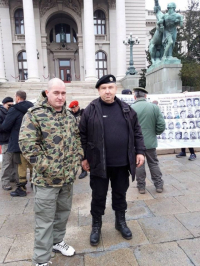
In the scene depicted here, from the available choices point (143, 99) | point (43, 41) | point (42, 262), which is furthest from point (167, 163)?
point (43, 41)

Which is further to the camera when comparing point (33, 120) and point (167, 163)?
point (167, 163)

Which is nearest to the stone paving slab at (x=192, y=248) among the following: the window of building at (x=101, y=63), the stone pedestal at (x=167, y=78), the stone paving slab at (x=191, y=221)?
the stone paving slab at (x=191, y=221)

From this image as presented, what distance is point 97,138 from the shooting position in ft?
8.21

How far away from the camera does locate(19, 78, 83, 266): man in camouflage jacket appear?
2041 mm

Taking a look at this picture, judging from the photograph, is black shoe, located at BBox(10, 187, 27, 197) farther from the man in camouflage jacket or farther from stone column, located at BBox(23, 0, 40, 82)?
stone column, located at BBox(23, 0, 40, 82)

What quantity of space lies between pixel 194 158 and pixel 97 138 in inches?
187

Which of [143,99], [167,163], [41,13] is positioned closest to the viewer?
[143,99]

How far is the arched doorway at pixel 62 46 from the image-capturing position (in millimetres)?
28000

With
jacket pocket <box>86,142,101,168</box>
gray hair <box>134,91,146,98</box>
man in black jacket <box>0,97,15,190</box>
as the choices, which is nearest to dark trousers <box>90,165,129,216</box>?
jacket pocket <box>86,142,101,168</box>

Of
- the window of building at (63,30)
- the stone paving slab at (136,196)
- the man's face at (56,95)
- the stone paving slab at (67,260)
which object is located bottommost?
the stone paving slab at (67,260)

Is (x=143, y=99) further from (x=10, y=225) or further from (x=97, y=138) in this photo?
(x=10, y=225)

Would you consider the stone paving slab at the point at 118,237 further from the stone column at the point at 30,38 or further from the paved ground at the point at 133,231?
the stone column at the point at 30,38

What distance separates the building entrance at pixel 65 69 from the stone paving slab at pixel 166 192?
26265mm

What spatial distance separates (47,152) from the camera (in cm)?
211
